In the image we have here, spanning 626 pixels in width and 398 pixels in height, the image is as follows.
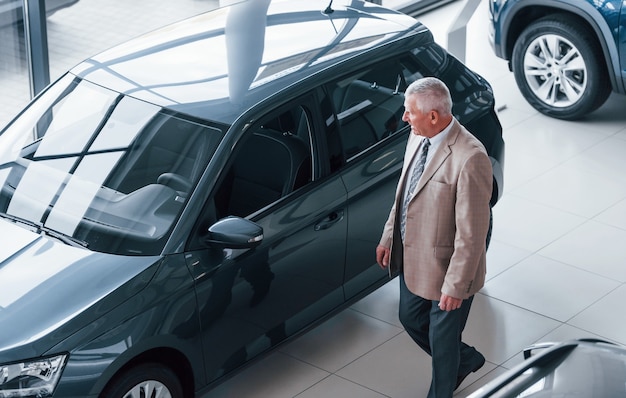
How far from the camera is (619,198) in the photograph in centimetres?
778

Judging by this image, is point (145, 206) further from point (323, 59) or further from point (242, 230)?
point (323, 59)

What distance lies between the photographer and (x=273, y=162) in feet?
18.0

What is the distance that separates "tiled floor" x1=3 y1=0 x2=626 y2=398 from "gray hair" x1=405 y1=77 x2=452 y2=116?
1.64 m

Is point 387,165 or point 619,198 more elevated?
point 387,165

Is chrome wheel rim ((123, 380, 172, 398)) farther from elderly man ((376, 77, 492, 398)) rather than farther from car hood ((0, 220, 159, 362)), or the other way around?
elderly man ((376, 77, 492, 398))

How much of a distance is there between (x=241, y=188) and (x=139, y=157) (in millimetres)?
518

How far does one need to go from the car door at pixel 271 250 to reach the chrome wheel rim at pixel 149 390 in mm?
255

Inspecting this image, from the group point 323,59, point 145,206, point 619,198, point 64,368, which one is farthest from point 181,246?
point 619,198

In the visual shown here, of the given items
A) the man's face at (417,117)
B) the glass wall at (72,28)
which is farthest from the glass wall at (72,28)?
the man's face at (417,117)

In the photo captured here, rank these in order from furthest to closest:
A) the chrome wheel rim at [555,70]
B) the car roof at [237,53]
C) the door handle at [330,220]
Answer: the chrome wheel rim at [555,70] < the door handle at [330,220] < the car roof at [237,53]

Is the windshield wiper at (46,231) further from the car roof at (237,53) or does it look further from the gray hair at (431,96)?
the gray hair at (431,96)

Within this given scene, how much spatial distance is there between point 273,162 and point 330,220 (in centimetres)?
41

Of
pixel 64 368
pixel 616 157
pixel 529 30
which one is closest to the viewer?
pixel 64 368

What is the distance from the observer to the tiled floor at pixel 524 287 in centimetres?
575
